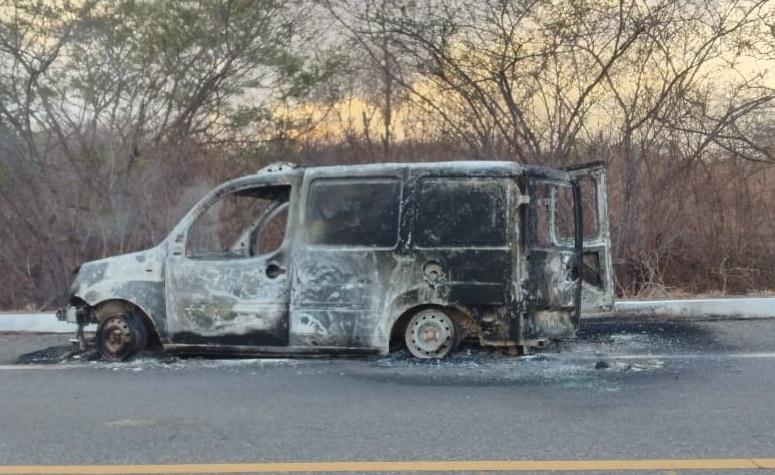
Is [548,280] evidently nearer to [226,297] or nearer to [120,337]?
[226,297]

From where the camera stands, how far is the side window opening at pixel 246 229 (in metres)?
7.44

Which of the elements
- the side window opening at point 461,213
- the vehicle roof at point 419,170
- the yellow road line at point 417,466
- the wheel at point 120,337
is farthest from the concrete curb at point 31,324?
the yellow road line at point 417,466

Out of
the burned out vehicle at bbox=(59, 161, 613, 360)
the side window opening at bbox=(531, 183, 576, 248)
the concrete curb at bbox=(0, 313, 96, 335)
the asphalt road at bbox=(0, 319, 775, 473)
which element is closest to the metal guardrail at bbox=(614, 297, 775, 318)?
the asphalt road at bbox=(0, 319, 775, 473)

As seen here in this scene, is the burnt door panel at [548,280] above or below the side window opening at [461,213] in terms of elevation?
below

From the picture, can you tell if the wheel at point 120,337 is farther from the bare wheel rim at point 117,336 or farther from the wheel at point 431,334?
the wheel at point 431,334

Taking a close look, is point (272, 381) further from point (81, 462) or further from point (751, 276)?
point (751, 276)

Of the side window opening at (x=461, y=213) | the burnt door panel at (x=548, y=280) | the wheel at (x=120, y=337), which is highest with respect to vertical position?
the side window opening at (x=461, y=213)

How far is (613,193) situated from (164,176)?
7.24 metres

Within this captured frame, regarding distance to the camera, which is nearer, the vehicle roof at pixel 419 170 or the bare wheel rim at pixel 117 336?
the vehicle roof at pixel 419 170

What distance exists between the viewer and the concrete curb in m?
8.78

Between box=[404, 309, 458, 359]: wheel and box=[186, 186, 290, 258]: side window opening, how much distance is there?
5.58 feet

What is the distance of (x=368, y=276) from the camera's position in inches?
267

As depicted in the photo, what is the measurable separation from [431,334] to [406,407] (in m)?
1.53

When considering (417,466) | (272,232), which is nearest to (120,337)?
(272,232)
